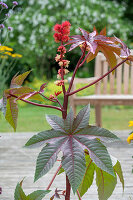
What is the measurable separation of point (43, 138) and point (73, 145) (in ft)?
0.24

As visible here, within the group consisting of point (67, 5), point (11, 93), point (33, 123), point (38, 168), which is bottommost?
point (33, 123)

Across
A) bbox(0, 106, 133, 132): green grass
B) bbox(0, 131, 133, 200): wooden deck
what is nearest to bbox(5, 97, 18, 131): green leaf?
bbox(0, 131, 133, 200): wooden deck

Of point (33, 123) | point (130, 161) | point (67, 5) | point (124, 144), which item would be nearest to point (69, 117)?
point (130, 161)

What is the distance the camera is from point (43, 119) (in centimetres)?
464

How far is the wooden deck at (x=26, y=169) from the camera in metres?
1.33

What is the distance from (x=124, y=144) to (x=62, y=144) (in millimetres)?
1821

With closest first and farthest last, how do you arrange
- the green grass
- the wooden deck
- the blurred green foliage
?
1. the wooden deck
2. the green grass
3. the blurred green foliage

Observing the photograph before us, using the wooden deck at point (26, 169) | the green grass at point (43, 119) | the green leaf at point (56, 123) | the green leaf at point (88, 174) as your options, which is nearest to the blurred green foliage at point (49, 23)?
the green grass at point (43, 119)

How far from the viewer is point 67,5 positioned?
6.54 m

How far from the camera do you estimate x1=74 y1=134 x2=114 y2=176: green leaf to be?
0.61 m

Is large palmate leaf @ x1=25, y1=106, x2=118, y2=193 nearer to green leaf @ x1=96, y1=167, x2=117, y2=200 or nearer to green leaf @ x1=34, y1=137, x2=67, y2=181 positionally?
green leaf @ x1=34, y1=137, x2=67, y2=181

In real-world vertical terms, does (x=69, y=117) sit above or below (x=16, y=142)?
above

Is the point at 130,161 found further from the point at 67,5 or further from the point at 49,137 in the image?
the point at 67,5

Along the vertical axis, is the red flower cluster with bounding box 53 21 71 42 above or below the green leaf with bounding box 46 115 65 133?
above
